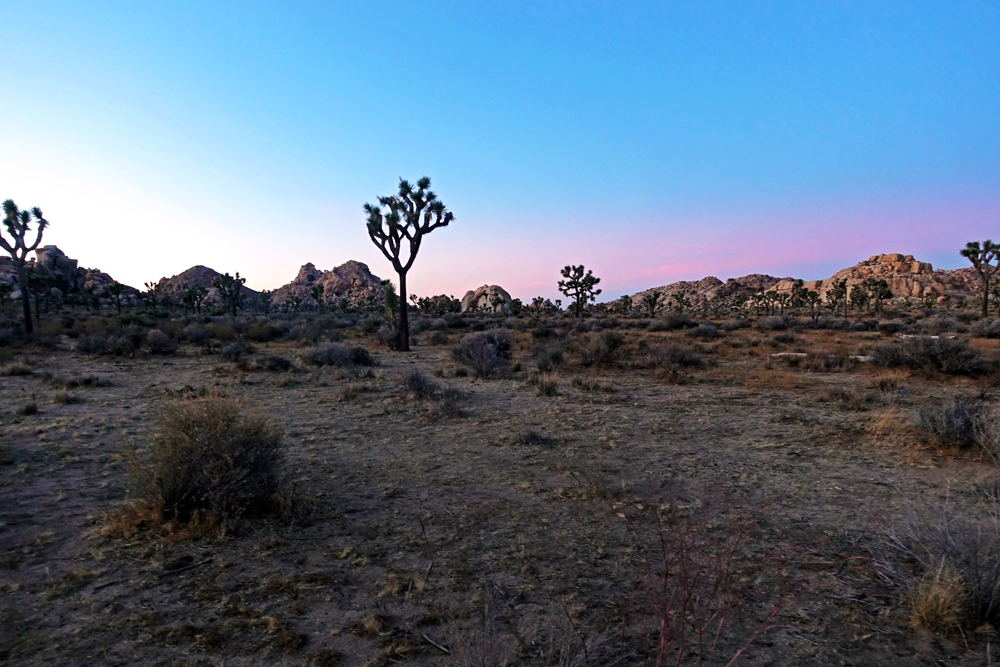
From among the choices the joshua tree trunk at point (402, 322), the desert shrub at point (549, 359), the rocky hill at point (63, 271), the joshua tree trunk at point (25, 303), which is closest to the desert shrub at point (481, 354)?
the desert shrub at point (549, 359)

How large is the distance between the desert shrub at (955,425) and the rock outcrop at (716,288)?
12536 centimetres

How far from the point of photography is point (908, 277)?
120 meters

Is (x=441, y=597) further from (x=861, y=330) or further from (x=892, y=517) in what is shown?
(x=861, y=330)

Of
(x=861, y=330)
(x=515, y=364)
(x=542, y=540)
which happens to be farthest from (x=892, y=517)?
(x=861, y=330)

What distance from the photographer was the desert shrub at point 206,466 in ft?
15.6

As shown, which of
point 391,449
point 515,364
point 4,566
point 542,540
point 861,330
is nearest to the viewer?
point 4,566

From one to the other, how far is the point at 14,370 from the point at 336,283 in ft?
464

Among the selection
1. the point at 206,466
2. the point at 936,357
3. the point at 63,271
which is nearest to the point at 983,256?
the point at 936,357

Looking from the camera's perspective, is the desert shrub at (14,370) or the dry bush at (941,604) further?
the desert shrub at (14,370)

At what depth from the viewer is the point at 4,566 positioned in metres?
3.96

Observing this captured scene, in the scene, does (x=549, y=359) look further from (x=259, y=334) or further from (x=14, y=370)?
(x=259, y=334)

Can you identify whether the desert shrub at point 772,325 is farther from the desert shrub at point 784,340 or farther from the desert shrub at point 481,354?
the desert shrub at point 481,354

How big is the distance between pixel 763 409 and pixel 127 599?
995 cm

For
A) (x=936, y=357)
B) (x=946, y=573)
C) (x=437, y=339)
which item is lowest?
(x=946, y=573)
